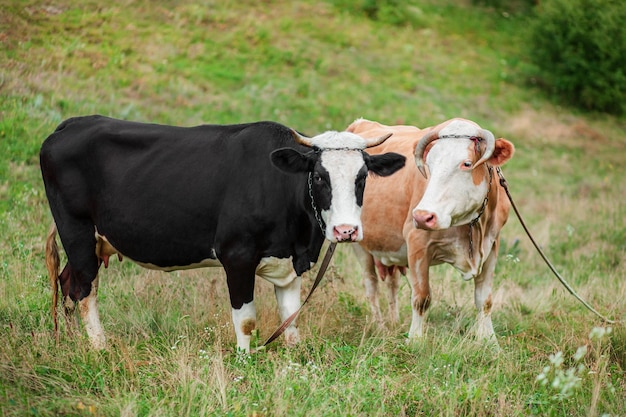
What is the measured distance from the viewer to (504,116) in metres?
19.5

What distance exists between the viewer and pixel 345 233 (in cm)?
527

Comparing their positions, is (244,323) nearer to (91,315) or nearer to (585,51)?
(91,315)

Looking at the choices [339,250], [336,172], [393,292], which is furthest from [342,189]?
[339,250]

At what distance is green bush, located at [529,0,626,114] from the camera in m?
20.9

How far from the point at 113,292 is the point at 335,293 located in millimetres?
2258

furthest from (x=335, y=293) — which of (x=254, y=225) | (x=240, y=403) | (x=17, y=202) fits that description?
(x=17, y=202)

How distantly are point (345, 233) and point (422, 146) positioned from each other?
4.63 ft

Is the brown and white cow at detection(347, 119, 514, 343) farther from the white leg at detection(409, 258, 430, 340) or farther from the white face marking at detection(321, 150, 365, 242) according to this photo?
the white face marking at detection(321, 150, 365, 242)

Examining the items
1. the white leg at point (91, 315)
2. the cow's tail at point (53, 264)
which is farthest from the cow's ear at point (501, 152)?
the cow's tail at point (53, 264)

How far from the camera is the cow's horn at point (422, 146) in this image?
622 cm

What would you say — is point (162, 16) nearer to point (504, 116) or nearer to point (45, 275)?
point (504, 116)

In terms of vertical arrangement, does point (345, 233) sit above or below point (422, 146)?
below

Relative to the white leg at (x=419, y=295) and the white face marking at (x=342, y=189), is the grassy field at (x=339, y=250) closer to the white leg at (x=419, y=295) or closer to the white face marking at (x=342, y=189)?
the white leg at (x=419, y=295)

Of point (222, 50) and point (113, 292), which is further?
point (222, 50)
